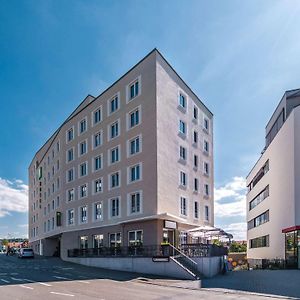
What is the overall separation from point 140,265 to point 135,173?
9.37 meters

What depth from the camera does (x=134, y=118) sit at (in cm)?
3691

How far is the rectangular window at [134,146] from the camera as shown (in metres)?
35.9

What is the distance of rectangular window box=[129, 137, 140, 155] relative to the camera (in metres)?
35.9

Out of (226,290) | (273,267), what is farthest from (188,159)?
(226,290)

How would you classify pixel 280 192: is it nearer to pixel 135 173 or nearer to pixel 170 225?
pixel 170 225

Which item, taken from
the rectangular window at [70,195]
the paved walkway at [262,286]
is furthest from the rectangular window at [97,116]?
the paved walkway at [262,286]

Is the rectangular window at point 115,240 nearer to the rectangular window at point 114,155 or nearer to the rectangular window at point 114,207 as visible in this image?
the rectangular window at point 114,207

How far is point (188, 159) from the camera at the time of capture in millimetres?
39312

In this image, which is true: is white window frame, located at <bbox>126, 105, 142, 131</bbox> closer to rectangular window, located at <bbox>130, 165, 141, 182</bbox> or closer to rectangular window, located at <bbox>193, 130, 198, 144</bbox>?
rectangular window, located at <bbox>130, 165, 141, 182</bbox>

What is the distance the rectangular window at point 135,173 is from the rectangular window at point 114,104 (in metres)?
7.17

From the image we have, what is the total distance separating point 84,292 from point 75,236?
87.8 feet

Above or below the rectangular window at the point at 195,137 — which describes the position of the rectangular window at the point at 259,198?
below

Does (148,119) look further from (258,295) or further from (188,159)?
(258,295)

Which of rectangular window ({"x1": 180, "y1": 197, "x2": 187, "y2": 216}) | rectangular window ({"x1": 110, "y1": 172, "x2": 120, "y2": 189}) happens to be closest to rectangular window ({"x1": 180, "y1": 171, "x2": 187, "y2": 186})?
rectangular window ({"x1": 180, "y1": 197, "x2": 187, "y2": 216})
